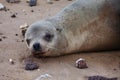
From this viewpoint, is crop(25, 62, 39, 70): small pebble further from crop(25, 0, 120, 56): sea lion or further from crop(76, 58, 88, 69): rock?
crop(76, 58, 88, 69): rock

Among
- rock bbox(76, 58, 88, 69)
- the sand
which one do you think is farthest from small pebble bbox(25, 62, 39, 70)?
rock bbox(76, 58, 88, 69)

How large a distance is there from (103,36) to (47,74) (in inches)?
42.7

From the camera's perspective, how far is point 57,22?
526 cm

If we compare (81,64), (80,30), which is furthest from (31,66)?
(80,30)

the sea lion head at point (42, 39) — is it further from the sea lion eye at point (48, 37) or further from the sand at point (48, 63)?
the sand at point (48, 63)

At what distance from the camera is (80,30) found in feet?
17.3

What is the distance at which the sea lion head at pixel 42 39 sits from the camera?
16.1ft

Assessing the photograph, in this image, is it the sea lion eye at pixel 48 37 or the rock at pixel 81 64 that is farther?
the sea lion eye at pixel 48 37

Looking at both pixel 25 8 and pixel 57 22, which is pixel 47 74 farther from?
pixel 25 8

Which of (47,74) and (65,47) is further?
(65,47)

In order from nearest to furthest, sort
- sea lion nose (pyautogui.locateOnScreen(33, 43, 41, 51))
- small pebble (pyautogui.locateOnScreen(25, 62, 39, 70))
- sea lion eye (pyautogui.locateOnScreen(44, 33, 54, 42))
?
small pebble (pyautogui.locateOnScreen(25, 62, 39, 70))
sea lion nose (pyautogui.locateOnScreen(33, 43, 41, 51))
sea lion eye (pyautogui.locateOnScreen(44, 33, 54, 42))

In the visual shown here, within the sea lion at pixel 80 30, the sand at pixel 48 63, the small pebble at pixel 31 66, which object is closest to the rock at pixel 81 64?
the sand at pixel 48 63

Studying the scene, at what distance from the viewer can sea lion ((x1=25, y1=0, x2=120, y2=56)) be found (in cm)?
504

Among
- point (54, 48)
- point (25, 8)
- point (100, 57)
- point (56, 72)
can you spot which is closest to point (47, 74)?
point (56, 72)
